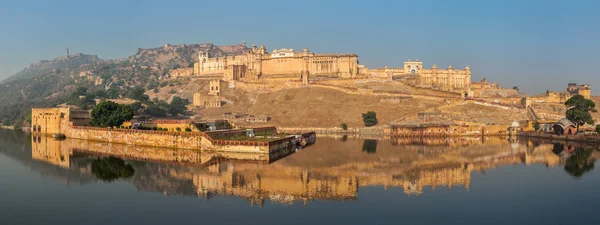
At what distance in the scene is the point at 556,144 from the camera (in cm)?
5169

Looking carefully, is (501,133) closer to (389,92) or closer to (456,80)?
(389,92)

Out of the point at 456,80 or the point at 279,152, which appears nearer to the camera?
the point at 279,152

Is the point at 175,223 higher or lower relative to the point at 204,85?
lower

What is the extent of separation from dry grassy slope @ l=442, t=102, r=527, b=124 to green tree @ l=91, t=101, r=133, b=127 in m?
40.1

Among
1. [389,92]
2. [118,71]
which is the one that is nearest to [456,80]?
[389,92]

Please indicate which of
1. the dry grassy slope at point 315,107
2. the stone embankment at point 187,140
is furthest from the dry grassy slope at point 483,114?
the stone embankment at point 187,140

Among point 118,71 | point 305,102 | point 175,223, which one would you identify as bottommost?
point 175,223

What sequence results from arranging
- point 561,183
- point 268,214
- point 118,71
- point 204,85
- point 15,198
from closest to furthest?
point 268,214 → point 15,198 → point 561,183 → point 204,85 → point 118,71

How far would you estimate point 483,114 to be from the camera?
68.4m

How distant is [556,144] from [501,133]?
1100 centimetres

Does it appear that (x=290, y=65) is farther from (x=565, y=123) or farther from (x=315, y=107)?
(x=565, y=123)

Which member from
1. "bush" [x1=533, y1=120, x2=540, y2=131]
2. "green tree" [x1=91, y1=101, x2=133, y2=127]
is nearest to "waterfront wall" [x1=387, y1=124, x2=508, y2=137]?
"bush" [x1=533, y1=120, x2=540, y2=131]

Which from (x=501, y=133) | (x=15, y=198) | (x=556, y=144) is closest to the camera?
(x=15, y=198)

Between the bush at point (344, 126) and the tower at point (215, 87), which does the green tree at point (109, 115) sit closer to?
the bush at point (344, 126)
